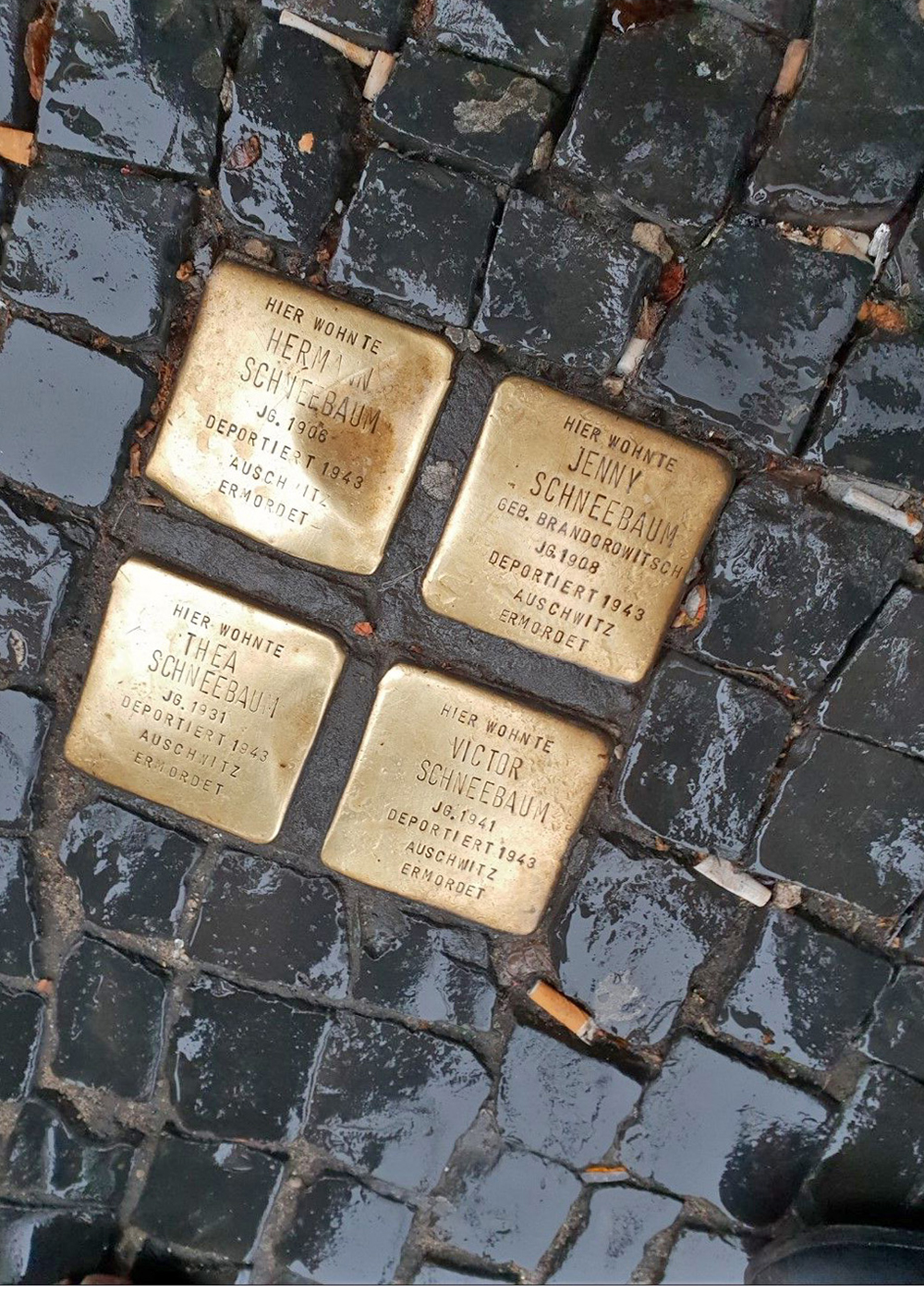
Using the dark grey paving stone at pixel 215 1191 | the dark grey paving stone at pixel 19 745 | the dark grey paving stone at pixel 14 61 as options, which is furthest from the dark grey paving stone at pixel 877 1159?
the dark grey paving stone at pixel 14 61

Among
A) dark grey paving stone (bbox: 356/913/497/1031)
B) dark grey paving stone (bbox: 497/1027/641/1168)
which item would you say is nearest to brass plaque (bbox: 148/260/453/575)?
dark grey paving stone (bbox: 356/913/497/1031)

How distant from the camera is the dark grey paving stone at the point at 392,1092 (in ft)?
4.77

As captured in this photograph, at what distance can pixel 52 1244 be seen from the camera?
1.50m

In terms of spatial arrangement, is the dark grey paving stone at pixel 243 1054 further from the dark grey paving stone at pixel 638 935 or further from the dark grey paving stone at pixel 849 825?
the dark grey paving stone at pixel 849 825

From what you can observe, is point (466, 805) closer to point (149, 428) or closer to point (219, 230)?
point (149, 428)

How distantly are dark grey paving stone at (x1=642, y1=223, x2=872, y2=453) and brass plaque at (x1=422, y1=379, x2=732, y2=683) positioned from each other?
0.08 metres

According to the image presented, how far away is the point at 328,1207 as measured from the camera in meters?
1.49

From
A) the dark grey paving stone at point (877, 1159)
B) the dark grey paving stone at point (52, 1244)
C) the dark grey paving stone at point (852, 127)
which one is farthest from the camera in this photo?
the dark grey paving stone at point (52, 1244)

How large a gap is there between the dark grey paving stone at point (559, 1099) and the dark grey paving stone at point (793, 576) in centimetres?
73

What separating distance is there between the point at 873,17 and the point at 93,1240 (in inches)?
90.8

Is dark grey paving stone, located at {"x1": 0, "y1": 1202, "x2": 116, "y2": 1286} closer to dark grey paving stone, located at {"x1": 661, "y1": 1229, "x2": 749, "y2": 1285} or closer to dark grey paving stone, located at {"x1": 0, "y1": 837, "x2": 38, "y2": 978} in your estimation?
dark grey paving stone, located at {"x1": 0, "y1": 837, "x2": 38, "y2": 978}

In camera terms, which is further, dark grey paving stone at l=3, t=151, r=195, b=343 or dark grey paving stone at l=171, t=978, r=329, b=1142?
dark grey paving stone at l=171, t=978, r=329, b=1142

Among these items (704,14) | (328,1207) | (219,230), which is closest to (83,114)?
(219,230)

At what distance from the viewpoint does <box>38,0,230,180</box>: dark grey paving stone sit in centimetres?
123
